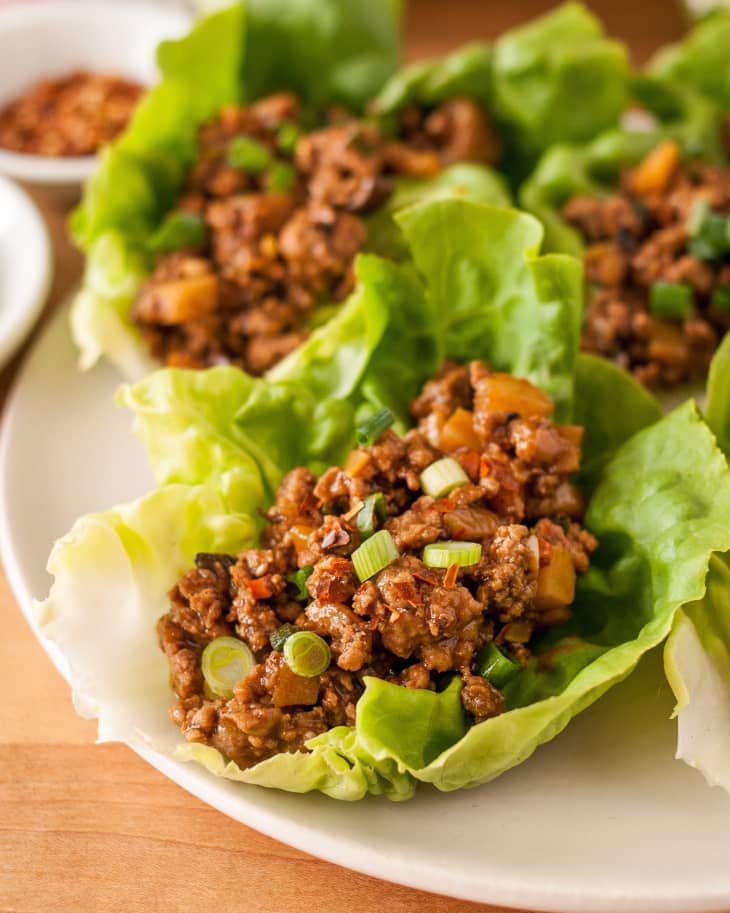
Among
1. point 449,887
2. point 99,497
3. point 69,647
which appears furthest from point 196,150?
point 449,887

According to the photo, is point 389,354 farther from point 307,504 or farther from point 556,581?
point 556,581

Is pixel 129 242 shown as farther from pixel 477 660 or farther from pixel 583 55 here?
pixel 477 660

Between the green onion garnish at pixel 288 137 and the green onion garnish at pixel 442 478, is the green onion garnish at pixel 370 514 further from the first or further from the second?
the green onion garnish at pixel 288 137

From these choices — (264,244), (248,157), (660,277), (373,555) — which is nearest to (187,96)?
(248,157)

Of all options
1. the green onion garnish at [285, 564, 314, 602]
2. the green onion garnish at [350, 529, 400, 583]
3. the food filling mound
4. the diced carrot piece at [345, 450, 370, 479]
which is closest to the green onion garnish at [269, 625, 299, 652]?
the green onion garnish at [285, 564, 314, 602]

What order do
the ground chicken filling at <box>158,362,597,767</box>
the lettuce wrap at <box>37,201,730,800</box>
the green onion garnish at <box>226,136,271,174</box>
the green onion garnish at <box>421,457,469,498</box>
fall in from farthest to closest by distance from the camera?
1. the green onion garnish at <box>226,136,271,174</box>
2. the green onion garnish at <box>421,457,469,498</box>
3. the ground chicken filling at <box>158,362,597,767</box>
4. the lettuce wrap at <box>37,201,730,800</box>

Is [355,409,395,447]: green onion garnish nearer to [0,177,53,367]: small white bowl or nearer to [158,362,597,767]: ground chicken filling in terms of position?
[158,362,597,767]: ground chicken filling
